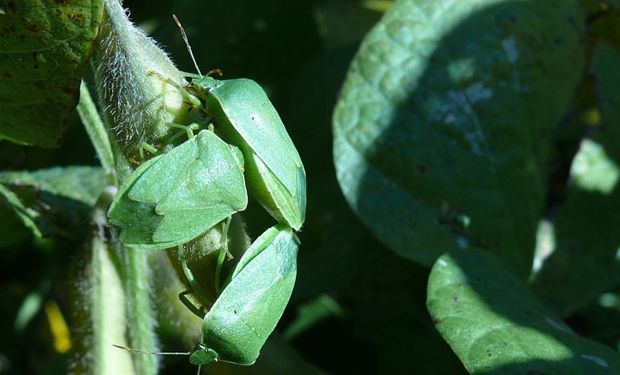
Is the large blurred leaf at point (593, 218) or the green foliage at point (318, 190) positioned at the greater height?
the green foliage at point (318, 190)

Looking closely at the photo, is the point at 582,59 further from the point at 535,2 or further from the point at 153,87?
the point at 153,87

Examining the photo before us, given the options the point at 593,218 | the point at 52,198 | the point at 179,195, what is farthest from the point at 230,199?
the point at 593,218

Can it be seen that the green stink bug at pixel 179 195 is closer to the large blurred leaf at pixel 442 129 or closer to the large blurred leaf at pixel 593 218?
the large blurred leaf at pixel 442 129

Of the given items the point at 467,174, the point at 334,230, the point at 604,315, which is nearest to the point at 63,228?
the point at 334,230

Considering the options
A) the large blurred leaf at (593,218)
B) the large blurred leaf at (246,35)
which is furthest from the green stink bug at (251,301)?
the large blurred leaf at (246,35)

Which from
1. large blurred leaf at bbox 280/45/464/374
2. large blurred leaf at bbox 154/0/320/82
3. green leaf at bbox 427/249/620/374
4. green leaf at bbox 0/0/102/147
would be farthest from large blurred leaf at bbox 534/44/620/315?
Answer: green leaf at bbox 0/0/102/147

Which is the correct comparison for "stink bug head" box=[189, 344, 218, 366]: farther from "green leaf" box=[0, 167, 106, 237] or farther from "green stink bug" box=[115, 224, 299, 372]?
"green leaf" box=[0, 167, 106, 237]

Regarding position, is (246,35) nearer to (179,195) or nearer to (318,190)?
(318,190)
